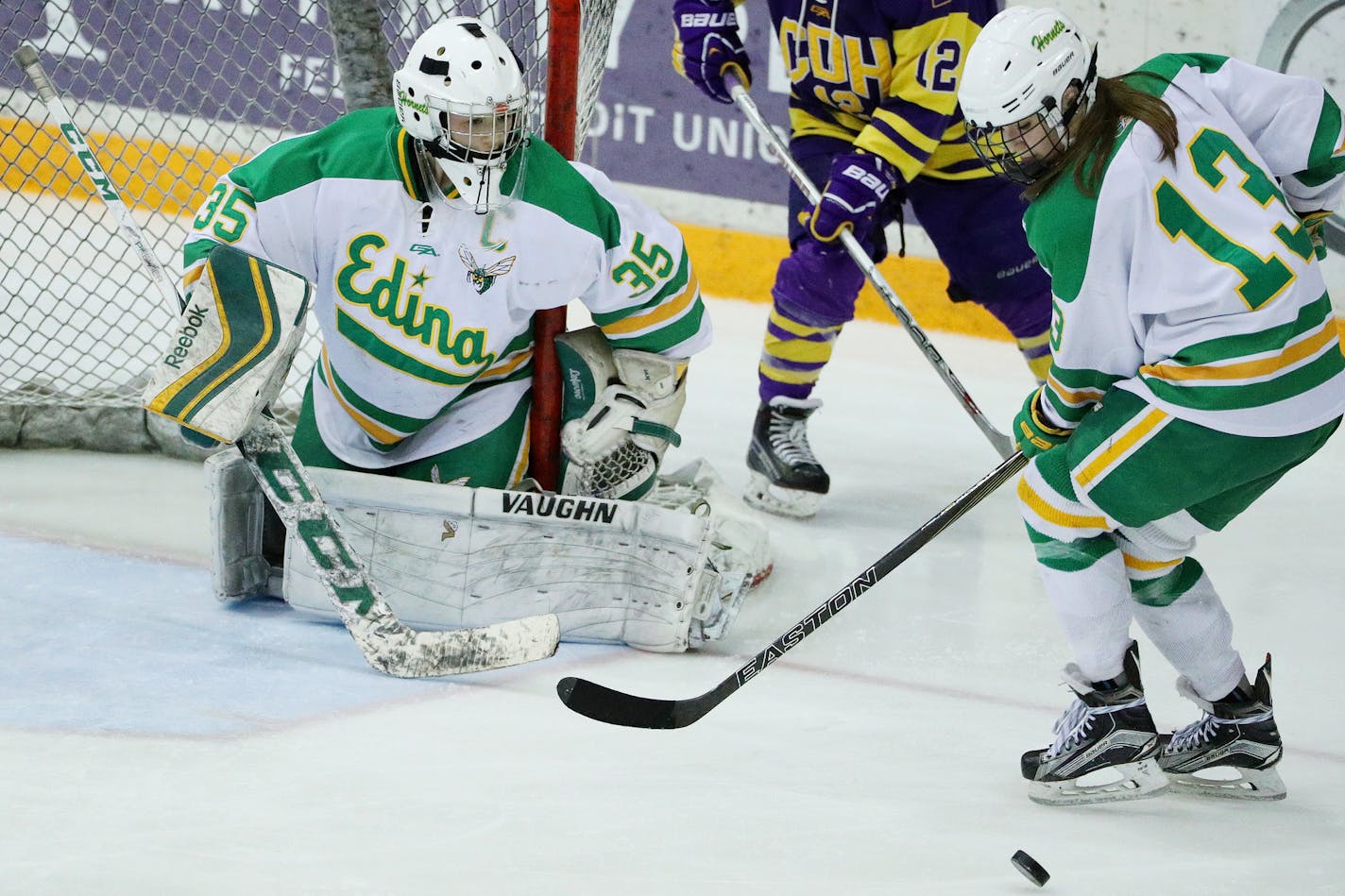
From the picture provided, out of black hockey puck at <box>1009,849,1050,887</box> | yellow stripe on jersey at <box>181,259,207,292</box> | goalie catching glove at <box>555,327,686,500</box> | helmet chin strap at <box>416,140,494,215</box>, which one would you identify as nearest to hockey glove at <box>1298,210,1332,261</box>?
black hockey puck at <box>1009,849,1050,887</box>

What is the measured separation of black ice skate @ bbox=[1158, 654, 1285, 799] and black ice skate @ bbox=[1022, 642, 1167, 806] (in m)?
0.09

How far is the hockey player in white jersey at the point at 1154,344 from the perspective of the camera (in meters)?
1.68

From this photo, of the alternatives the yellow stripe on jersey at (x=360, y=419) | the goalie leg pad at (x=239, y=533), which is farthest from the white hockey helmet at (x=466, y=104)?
the goalie leg pad at (x=239, y=533)

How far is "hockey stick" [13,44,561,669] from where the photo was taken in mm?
2156

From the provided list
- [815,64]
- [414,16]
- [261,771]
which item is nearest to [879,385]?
[815,64]

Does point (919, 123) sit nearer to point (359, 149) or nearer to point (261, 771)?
point (359, 149)

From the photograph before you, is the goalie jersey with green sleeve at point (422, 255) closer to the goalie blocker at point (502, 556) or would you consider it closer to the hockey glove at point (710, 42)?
the goalie blocker at point (502, 556)

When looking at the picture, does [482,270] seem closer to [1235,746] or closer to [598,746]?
[598,746]

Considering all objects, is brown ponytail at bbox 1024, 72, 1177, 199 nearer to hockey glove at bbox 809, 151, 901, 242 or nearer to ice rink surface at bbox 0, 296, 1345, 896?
ice rink surface at bbox 0, 296, 1345, 896

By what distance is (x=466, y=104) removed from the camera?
2104 millimetres

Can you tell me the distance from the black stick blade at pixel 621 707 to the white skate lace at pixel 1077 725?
43 centimetres

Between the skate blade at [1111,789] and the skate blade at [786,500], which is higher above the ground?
the skate blade at [1111,789]

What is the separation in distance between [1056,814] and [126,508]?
1.76 m

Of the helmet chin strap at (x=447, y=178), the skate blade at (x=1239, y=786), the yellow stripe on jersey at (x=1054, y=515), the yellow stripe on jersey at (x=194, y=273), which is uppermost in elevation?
the helmet chin strap at (x=447, y=178)
